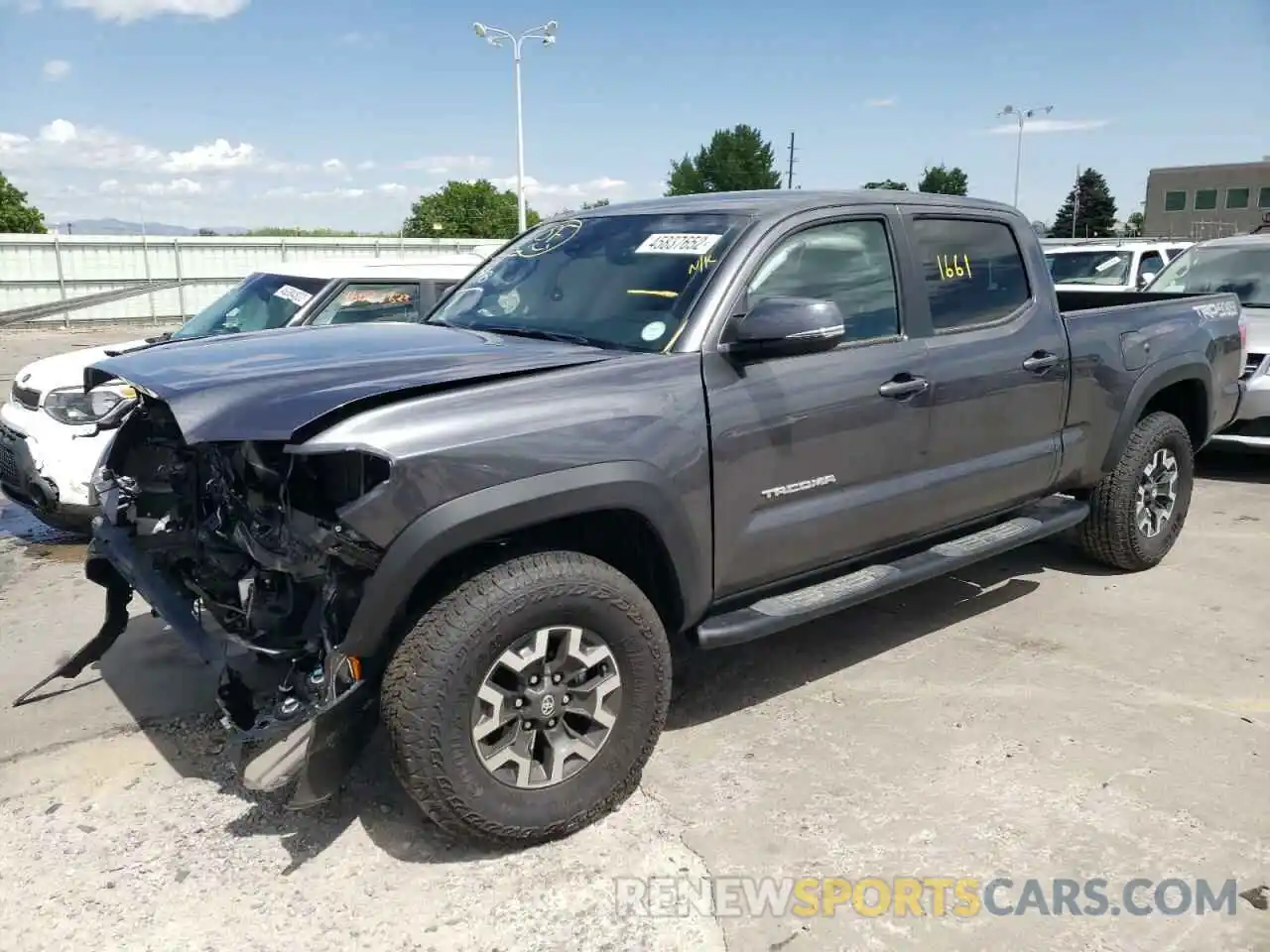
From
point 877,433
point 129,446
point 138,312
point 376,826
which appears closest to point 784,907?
point 376,826

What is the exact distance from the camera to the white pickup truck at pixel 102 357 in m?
5.29

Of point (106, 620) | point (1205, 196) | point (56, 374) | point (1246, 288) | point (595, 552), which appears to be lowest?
point (106, 620)

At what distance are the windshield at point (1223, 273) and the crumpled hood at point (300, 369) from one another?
6977mm

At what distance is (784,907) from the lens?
8.95 ft

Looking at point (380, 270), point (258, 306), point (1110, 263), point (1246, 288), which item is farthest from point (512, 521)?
point (1110, 263)

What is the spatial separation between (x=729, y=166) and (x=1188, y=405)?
80.9 meters

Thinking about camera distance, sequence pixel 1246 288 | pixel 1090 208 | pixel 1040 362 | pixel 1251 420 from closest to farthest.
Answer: pixel 1040 362
pixel 1251 420
pixel 1246 288
pixel 1090 208

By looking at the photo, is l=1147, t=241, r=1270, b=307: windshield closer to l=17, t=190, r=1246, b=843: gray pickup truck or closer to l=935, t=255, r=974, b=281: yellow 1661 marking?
l=17, t=190, r=1246, b=843: gray pickup truck

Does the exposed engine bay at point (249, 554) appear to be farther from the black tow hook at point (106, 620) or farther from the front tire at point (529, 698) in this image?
the front tire at point (529, 698)

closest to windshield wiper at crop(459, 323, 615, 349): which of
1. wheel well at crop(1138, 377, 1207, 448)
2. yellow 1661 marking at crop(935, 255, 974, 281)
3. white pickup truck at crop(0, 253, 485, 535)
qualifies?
white pickup truck at crop(0, 253, 485, 535)

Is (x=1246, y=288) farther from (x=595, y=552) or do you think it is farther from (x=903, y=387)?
(x=595, y=552)

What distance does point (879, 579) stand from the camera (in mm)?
3787
